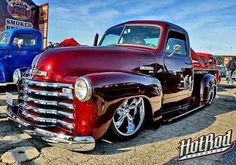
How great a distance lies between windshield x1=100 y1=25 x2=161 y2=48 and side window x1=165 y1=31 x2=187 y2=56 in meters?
0.30

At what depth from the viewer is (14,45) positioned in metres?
8.54

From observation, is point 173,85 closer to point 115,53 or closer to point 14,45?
point 115,53

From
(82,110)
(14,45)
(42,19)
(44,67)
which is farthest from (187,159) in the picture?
(42,19)

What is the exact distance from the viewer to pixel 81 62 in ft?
12.0

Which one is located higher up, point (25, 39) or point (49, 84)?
point (25, 39)

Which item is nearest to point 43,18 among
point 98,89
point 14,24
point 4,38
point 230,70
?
point 14,24

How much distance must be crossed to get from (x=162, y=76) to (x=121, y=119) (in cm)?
140

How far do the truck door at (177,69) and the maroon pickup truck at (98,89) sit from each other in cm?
2

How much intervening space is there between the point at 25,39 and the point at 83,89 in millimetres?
6406

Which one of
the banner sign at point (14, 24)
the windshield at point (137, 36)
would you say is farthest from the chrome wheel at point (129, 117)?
the banner sign at point (14, 24)

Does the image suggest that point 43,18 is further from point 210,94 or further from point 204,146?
point 204,146

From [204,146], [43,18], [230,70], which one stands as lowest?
[204,146]

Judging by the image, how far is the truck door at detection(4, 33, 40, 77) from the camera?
843 centimetres

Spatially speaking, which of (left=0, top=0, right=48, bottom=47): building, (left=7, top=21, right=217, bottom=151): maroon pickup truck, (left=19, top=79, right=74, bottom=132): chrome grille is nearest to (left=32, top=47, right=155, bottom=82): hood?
(left=7, top=21, right=217, bottom=151): maroon pickup truck
